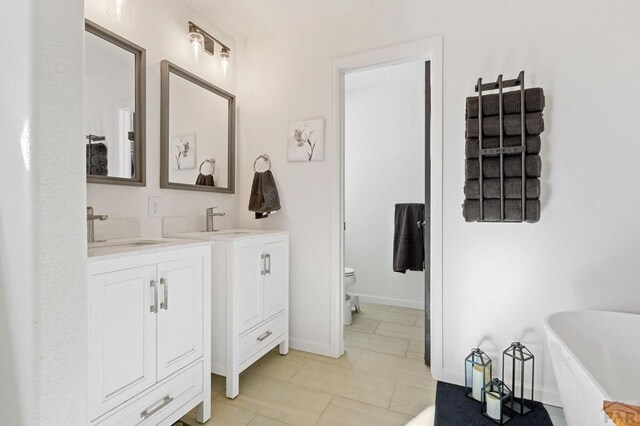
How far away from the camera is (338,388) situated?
1.86 meters

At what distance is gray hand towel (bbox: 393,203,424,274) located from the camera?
3139mm

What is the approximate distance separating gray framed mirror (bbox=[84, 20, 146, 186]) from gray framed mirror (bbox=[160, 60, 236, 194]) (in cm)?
17

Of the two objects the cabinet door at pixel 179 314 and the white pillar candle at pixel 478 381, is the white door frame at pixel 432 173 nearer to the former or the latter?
the white pillar candle at pixel 478 381

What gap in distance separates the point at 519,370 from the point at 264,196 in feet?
6.47

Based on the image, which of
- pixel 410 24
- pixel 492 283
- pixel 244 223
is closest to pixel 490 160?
pixel 492 283

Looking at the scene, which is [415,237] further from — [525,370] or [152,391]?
[152,391]

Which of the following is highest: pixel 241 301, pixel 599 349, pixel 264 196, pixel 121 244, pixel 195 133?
pixel 195 133

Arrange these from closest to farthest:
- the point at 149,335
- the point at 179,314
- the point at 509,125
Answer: the point at 149,335
the point at 179,314
the point at 509,125

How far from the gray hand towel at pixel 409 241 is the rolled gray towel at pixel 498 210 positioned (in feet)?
4.59

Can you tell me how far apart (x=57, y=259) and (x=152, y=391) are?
91 cm

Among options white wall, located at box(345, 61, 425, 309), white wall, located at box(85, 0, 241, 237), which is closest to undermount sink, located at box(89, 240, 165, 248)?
white wall, located at box(85, 0, 241, 237)

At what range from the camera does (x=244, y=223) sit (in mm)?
2604

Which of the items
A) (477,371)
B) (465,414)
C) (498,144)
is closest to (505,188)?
(498,144)

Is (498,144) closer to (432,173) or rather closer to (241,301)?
(432,173)
